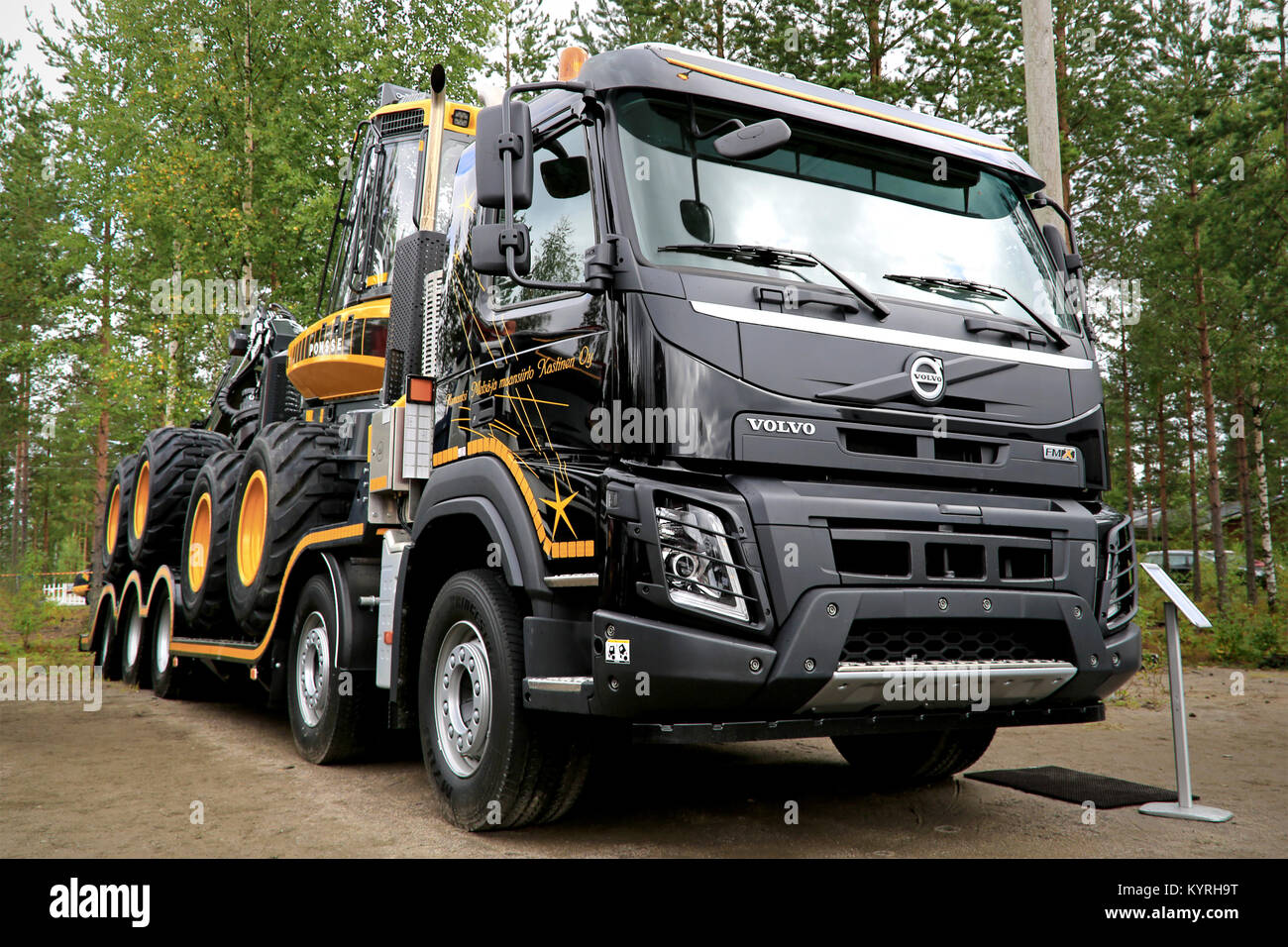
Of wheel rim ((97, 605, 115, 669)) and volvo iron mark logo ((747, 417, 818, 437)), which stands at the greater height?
volvo iron mark logo ((747, 417, 818, 437))

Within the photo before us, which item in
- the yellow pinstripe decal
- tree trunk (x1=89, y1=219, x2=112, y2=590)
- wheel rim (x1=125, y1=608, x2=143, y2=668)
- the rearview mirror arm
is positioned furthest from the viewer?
tree trunk (x1=89, y1=219, x2=112, y2=590)

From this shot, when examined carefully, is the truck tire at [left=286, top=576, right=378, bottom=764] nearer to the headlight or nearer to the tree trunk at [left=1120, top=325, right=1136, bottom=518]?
the headlight

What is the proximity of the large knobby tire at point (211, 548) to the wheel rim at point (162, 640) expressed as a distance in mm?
1082

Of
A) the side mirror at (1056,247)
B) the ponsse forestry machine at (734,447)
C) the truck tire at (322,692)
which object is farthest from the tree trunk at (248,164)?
the side mirror at (1056,247)

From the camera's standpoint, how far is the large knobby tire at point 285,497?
6730 mm

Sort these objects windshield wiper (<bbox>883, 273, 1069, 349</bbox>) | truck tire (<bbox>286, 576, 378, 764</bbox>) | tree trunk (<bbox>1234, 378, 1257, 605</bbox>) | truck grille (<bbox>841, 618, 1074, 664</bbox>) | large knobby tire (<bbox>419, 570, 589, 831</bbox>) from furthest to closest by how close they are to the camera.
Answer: tree trunk (<bbox>1234, 378, 1257, 605</bbox>)
truck tire (<bbox>286, 576, 378, 764</bbox>)
windshield wiper (<bbox>883, 273, 1069, 349</bbox>)
large knobby tire (<bbox>419, 570, 589, 831</bbox>)
truck grille (<bbox>841, 618, 1074, 664</bbox>)

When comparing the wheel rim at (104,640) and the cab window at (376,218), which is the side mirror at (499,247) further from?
the wheel rim at (104,640)

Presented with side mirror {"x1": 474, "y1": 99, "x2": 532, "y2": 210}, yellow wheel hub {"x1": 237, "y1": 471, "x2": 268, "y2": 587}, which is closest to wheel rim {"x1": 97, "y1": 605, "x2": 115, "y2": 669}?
yellow wheel hub {"x1": 237, "y1": 471, "x2": 268, "y2": 587}

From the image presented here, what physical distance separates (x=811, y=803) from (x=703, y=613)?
2.23 metres

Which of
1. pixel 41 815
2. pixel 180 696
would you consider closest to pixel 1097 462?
pixel 41 815

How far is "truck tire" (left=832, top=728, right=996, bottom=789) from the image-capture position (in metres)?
5.71

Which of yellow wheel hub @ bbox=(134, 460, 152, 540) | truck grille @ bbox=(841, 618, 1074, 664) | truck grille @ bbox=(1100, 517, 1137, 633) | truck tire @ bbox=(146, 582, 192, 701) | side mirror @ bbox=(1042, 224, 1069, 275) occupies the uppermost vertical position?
side mirror @ bbox=(1042, 224, 1069, 275)

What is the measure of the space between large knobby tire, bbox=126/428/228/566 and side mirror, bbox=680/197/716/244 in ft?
21.4

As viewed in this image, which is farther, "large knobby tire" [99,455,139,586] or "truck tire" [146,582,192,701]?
"large knobby tire" [99,455,139,586]
